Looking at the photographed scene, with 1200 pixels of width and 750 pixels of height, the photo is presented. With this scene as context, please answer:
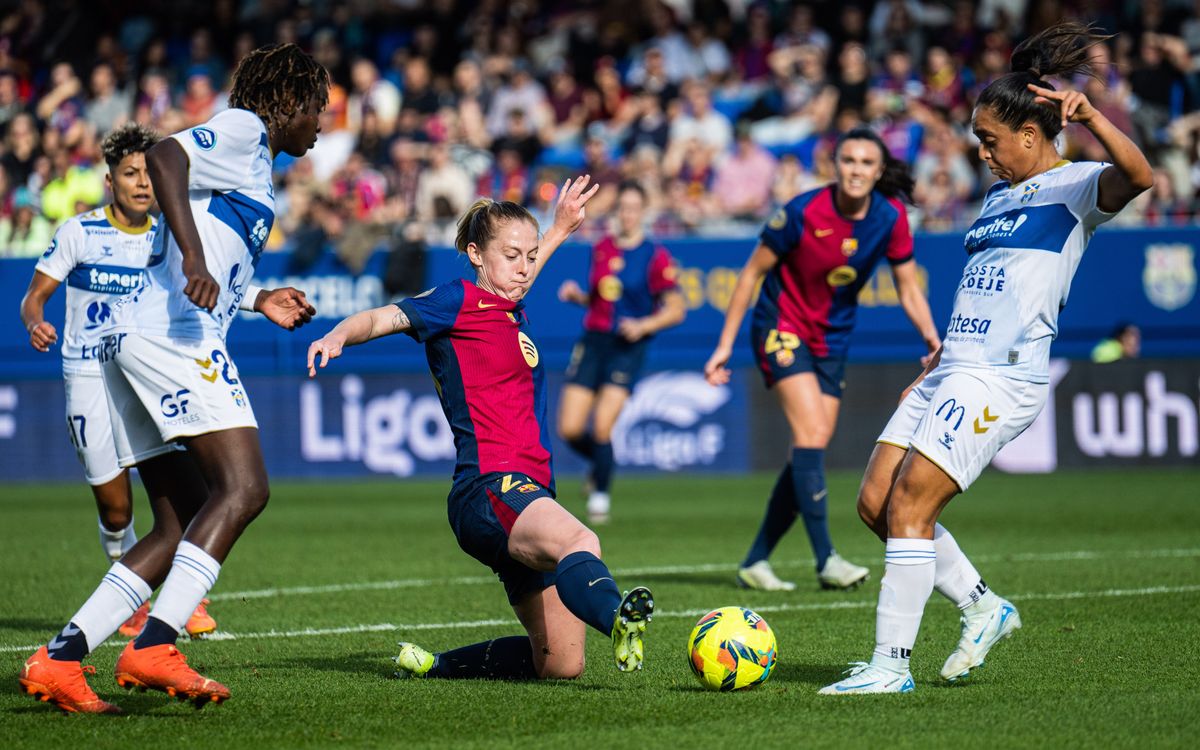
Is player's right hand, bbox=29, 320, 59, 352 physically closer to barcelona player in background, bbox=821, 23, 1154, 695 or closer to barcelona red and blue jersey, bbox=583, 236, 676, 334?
barcelona player in background, bbox=821, 23, 1154, 695

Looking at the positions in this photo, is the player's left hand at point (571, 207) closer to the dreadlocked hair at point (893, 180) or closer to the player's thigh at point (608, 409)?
the dreadlocked hair at point (893, 180)

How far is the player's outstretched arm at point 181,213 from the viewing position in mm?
5090

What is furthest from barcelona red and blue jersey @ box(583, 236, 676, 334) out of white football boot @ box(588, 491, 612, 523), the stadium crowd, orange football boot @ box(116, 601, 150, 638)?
orange football boot @ box(116, 601, 150, 638)

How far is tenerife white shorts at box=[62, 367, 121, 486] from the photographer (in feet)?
24.5

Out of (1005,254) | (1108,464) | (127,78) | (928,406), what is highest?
(127,78)

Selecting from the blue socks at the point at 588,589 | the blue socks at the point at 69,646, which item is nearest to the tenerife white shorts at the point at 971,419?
the blue socks at the point at 588,589

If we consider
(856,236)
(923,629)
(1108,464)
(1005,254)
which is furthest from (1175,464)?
(1005,254)

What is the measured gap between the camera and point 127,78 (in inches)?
898

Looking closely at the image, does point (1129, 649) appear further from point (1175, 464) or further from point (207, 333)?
point (1175, 464)

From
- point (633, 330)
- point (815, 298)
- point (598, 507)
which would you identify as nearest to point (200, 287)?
point (815, 298)

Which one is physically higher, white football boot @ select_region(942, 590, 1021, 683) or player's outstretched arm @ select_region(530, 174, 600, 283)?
player's outstretched arm @ select_region(530, 174, 600, 283)

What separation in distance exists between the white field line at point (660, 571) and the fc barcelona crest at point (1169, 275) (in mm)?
7722

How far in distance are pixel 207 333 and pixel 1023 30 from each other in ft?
52.1

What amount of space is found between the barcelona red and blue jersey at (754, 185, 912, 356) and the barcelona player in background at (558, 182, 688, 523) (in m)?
3.96
